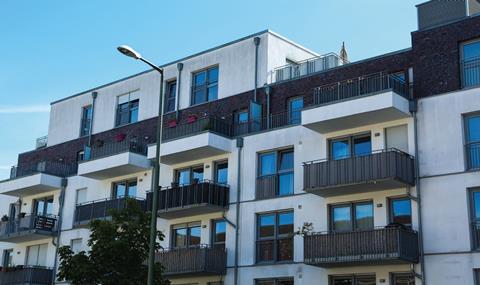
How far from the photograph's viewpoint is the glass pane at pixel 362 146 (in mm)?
27344

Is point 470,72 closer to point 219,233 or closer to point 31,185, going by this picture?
point 219,233

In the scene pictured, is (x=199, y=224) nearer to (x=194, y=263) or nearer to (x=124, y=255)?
(x=194, y=263)

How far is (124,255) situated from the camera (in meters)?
23.9

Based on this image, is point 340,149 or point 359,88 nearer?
point 359,88

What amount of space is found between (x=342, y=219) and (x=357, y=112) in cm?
401

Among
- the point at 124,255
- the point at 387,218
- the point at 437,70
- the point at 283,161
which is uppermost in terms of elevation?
the point at 437,70

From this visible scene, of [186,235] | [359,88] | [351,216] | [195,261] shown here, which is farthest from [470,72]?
[186,235]

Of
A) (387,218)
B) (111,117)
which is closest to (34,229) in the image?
(111,117)

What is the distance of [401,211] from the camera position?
2597cm

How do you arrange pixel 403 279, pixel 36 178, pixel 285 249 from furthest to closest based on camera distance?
pixel 36 178 < pixel 285 249 < pixel 403 279

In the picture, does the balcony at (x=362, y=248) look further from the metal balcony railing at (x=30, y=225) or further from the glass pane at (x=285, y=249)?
the metal balcony railing at (x=30, y=225)

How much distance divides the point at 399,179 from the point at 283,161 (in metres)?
6.22

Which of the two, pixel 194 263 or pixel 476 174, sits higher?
pixel 476 174

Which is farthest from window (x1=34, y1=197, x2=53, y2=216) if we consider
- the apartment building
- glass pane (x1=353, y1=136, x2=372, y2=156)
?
glass pane (x1=353, y1=136, x2=372, y2=156)
